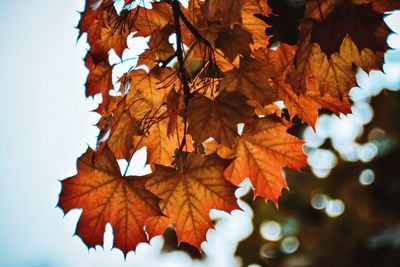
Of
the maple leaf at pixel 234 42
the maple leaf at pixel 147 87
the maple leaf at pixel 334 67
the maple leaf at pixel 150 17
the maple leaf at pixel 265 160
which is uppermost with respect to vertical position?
the maple leaf at pixel 150 17

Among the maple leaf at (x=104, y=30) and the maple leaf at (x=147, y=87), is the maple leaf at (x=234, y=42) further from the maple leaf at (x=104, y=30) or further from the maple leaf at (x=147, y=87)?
the maple leaf at (x=104, y=30)

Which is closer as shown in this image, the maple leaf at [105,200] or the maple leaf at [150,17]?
the maple leaf at [105,200]

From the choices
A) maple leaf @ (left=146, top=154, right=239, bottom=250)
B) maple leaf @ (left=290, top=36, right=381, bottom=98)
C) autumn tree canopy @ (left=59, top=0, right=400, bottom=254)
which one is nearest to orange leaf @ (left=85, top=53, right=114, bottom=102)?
autumn tree canopy @ (left=59, top=0, right=400, bottom=254)

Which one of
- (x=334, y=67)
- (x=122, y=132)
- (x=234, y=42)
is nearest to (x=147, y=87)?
(x=122, y=132)

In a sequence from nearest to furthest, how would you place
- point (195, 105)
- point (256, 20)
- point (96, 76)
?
point (195, 105), point (256, 20), point (96, 76)

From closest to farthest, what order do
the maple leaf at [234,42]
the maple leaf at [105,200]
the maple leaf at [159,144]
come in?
the maple leaf at [234,42]
the maple leaf at [105,200]
the maple leaf at [159,144]

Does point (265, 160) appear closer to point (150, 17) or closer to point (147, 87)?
point (147, 87)

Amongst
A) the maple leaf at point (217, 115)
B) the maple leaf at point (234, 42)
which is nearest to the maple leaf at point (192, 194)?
the maple leaf at point (217, 115)
